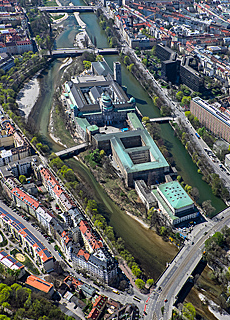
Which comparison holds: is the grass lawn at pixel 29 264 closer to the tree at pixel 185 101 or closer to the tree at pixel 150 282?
the tree at pixel 150 282

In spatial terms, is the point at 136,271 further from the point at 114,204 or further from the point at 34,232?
the point at 114,204

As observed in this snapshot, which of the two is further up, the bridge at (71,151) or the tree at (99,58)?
the tree at (99,58)

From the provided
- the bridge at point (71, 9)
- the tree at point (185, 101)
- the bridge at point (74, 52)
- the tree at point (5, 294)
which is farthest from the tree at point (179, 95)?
the bridge at point (71, 9)

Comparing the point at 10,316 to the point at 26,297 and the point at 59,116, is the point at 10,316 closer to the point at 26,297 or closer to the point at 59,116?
the point at 26,297

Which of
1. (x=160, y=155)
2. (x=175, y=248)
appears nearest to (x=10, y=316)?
(x=175, y=248)

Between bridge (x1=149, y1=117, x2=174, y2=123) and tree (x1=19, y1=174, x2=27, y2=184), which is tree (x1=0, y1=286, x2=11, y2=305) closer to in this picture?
tree (x1=19, y1=174, x2=27, y2=184)

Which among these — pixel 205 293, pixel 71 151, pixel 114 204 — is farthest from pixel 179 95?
pixel 205 293

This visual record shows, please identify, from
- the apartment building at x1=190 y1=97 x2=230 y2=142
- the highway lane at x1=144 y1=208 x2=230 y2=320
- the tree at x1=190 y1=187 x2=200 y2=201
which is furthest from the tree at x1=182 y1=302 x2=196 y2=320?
the apartment building at x1=190 y1=97 x2=230 y2=142
